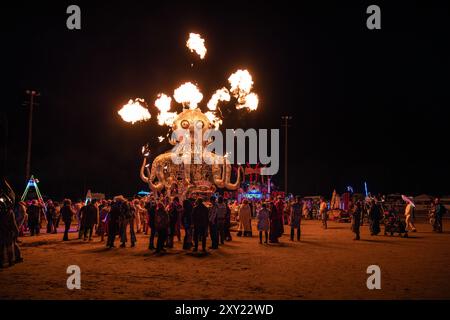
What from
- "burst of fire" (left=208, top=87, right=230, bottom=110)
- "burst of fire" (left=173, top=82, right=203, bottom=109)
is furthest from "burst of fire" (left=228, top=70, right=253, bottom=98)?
"burst of fire" (left=173, top=82, right=203, bottom=109)

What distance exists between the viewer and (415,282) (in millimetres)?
9172

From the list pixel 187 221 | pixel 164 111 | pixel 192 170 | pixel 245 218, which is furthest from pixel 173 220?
pixel 164 111

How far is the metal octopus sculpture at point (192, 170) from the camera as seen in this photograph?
24.5 metres

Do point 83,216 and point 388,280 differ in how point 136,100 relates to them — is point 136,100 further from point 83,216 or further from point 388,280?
point 388,280

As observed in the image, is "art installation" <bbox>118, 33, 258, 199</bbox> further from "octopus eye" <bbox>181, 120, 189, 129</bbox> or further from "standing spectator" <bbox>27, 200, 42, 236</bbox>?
"standing spectator" <bbox>27, 200, 42, 236</bbox>

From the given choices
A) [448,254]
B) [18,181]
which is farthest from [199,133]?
[18,181]

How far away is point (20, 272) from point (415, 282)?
31.4 feet

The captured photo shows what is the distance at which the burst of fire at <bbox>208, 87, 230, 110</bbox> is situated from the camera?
2672 cm

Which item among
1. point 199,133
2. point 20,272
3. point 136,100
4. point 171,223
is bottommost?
point 20,272

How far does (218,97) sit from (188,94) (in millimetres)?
2656

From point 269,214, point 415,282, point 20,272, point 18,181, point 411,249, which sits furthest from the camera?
point 18,181

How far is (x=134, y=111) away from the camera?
82.5 feet

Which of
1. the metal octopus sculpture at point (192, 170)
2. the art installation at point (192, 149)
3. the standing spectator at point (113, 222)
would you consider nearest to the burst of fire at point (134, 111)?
the art installation at point (192, 149)

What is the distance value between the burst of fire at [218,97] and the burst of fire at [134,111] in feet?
14.3
